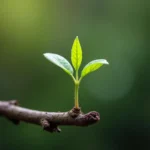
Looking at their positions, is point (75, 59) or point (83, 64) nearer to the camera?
point (75, 59)

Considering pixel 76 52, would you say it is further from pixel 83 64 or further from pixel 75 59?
pixel 83 64

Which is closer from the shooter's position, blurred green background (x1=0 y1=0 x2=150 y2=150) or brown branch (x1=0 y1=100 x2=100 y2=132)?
brown branch (x1=0 y1=100 x2=100 y2=132)

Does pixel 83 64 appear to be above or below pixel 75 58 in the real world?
below

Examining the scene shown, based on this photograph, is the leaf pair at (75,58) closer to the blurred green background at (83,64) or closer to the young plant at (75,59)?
the young plant at (75,59)

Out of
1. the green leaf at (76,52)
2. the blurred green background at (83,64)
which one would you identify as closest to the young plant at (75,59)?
the green leaf at (76,52)

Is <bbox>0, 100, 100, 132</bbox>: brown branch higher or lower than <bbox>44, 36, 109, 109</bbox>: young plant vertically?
lower

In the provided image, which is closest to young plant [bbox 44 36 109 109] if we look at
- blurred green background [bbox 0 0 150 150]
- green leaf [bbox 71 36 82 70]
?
green leaf [bbox 71 36 82 70]

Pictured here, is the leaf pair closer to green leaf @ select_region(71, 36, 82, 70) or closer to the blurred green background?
green leaf @ select_region(71, 36, 82, 70)

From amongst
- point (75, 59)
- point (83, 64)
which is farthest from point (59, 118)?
point (83, 64)

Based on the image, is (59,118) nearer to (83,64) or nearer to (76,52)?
(76,52)
